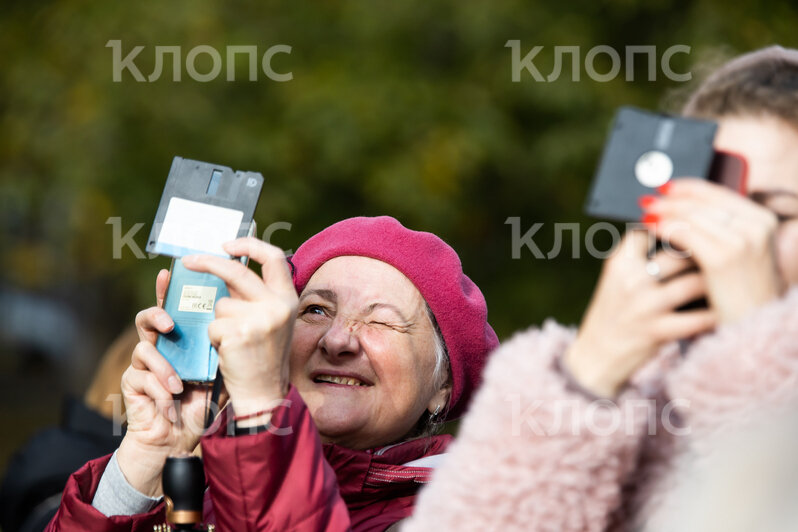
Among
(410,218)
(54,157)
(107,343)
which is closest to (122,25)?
(54,157)

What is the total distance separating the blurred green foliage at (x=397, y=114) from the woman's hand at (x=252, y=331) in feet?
11.7

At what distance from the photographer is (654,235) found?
3.79 ft

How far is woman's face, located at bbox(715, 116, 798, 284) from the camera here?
1.23m

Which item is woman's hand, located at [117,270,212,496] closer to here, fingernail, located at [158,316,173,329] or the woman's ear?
fingernail, located at [158,316,173,329]

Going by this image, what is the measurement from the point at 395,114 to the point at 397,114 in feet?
0.04

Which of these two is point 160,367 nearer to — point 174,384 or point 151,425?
point 174,384

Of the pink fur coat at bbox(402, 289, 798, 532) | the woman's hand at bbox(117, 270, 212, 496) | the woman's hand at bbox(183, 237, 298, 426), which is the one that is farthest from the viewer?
the woman's hand at bbox(117, 270, 212, 496)

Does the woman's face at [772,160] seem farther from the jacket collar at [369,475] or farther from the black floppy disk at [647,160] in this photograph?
the jacket collar at [369,475]

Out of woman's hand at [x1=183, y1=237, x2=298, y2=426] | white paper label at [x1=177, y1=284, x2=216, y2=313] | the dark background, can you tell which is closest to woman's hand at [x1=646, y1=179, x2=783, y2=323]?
woman's hand at [x1=183, y1=237, x2=298, y2=426]

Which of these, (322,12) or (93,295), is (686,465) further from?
(93,295)

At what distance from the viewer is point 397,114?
5.29 metres

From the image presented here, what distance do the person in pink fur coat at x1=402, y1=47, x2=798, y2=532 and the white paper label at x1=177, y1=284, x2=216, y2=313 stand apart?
0.66 meters

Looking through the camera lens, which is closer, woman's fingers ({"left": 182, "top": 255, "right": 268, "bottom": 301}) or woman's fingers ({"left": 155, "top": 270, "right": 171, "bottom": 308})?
woman's fingers ({"left": 182, "top": 255, "right": 268, "bottom": 301})

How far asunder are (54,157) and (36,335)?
1135 cm
